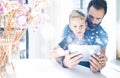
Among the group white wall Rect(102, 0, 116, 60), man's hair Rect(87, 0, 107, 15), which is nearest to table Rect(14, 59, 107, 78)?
white wall Rect(102, 0, 116, 60)

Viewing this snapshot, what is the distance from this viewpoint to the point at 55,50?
5.05 ft

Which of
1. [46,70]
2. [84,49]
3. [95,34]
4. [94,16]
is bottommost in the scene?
[46,70]

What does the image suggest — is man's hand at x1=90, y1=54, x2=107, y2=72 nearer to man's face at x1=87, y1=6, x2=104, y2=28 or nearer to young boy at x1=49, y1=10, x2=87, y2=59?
young boy at x1=49, y1=10, x2=87, y2=59

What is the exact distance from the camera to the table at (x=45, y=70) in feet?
5.04

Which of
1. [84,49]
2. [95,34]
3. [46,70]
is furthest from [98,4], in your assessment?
[46,70]

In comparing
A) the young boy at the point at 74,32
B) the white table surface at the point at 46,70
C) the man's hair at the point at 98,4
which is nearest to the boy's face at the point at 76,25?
the young boy at the point at 74,32

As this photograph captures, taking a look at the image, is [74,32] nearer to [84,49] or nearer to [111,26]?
[84,49]

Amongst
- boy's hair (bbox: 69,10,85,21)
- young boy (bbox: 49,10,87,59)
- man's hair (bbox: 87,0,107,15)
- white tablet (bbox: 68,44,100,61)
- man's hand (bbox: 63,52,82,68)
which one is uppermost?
man's hair (bbox: 87,0,107,15)

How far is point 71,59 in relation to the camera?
1.55 m

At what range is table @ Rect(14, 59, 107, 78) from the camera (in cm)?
154

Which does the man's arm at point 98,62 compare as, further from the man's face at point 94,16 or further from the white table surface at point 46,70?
the man's face at point 94,16

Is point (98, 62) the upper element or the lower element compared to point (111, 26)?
lower

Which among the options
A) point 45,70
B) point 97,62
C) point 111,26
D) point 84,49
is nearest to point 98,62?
point 97,62

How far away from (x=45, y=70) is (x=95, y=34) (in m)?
0.43
